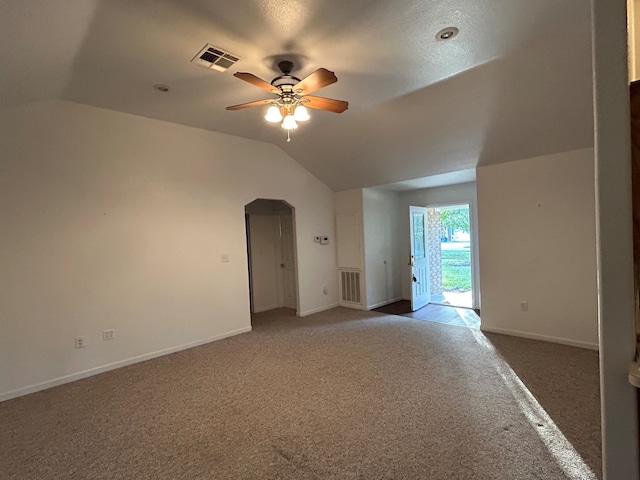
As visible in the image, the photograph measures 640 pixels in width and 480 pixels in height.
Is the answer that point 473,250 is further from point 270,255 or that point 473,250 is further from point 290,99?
point 290,99

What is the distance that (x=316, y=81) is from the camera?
7.82ft

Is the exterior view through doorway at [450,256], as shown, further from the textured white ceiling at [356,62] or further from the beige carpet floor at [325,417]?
the beige carpet floor at [325,417]

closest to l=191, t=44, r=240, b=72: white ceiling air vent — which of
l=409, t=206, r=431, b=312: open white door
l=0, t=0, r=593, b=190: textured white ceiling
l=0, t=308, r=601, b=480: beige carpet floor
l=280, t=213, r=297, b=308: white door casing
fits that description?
l=0, t=0, r=593, b=190: textured white ceiling

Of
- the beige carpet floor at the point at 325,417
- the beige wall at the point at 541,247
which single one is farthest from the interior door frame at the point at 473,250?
the beige carpet floor at the point at 325,417

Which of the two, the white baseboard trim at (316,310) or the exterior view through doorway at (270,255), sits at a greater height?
the exterior view through doorway at (270,255)

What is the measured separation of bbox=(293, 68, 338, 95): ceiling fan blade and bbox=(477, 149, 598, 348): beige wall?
3.16 metres

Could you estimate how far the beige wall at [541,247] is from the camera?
3.81m

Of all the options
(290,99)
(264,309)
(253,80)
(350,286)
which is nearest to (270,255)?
(264,309)

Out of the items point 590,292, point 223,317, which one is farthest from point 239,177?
point 590,292

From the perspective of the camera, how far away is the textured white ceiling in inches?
81.2

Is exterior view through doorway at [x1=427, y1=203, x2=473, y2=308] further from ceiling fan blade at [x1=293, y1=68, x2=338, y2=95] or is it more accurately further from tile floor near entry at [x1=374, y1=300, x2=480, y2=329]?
ceiling fan blade at [x1=293, y1=68, x2=338, y2=95]

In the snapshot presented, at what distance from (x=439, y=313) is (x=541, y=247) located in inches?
89.3

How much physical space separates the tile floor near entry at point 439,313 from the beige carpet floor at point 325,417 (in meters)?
1.06

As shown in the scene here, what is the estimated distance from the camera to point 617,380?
1.04m
